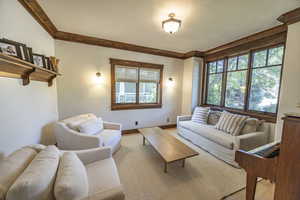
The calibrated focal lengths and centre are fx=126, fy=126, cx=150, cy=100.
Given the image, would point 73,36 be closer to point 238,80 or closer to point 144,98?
point 144,98

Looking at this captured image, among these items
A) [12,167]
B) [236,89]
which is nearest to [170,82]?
[236,89]

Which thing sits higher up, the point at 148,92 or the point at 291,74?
the point at 291,74

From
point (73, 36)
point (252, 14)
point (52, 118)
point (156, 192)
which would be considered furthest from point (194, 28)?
point (52, 118)

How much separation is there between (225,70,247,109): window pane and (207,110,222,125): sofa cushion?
43 cm

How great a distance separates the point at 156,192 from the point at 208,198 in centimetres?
67

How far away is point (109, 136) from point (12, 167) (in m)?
1.59

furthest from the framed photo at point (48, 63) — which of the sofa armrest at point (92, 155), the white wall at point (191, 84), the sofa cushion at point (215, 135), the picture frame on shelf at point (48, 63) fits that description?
the white wall at point (191, 84)

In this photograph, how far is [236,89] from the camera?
3393 millimetres

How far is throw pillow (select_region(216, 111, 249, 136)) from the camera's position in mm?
2696

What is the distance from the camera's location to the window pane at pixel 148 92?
417 centimetres

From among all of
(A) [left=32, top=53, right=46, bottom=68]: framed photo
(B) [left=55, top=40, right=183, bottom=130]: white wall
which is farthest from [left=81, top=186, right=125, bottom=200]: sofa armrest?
(B) [left=55, top=40, right=183, bottom=130]: white wall

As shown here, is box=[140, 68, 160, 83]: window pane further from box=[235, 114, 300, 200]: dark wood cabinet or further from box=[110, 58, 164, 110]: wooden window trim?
box=[235, 114, 300, 200]: dark wood cabinet

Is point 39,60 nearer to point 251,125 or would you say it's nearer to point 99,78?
point 99,78

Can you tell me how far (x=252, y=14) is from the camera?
2133 mm
